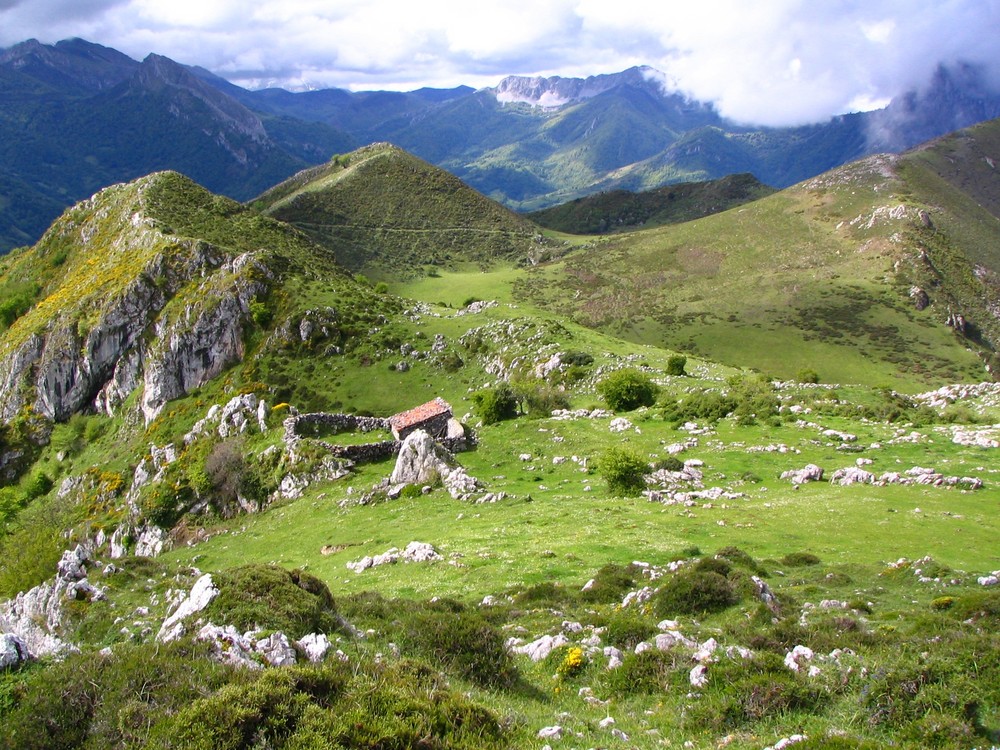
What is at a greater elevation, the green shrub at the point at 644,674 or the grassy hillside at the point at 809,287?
the grassy hillside at the point at 809,287

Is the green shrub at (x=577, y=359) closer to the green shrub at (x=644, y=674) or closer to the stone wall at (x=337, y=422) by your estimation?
the stone wall at (x=337, y=422)

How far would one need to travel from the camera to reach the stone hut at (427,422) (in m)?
42.4

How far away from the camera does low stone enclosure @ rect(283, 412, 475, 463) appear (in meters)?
40.8

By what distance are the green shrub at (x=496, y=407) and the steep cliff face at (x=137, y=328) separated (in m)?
37.4

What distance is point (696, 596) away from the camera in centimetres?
1539

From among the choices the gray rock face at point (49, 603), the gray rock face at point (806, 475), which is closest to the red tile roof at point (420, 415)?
the gray rock face at point (49, 603)

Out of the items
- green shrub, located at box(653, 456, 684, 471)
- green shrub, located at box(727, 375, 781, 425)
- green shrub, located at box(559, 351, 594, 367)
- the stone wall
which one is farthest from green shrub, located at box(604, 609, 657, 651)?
green shrub, located at box(559, 351, 594, 367)

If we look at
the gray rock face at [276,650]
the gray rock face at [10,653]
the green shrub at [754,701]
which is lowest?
the green shrub at [754,701]

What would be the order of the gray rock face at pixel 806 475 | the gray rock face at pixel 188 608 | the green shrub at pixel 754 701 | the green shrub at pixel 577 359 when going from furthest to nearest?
the green shrub at pixel 577 359 < the gray rock face at pixel 806 475 < the gray rock face at pixel 188 608 < the green shrub at pixel 754 701

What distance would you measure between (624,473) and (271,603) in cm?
2005

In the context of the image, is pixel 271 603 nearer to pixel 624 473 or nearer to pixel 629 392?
pixel 624 473

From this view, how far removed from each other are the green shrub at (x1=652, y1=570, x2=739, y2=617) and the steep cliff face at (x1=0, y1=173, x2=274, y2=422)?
210ft

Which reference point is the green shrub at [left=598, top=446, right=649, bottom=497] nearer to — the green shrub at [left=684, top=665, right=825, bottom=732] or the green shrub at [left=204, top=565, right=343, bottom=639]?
the green shrub at [left=204, top=565, right=343, bottom=639]

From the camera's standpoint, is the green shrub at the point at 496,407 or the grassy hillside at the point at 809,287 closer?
the green shrub at the point at 496,407
